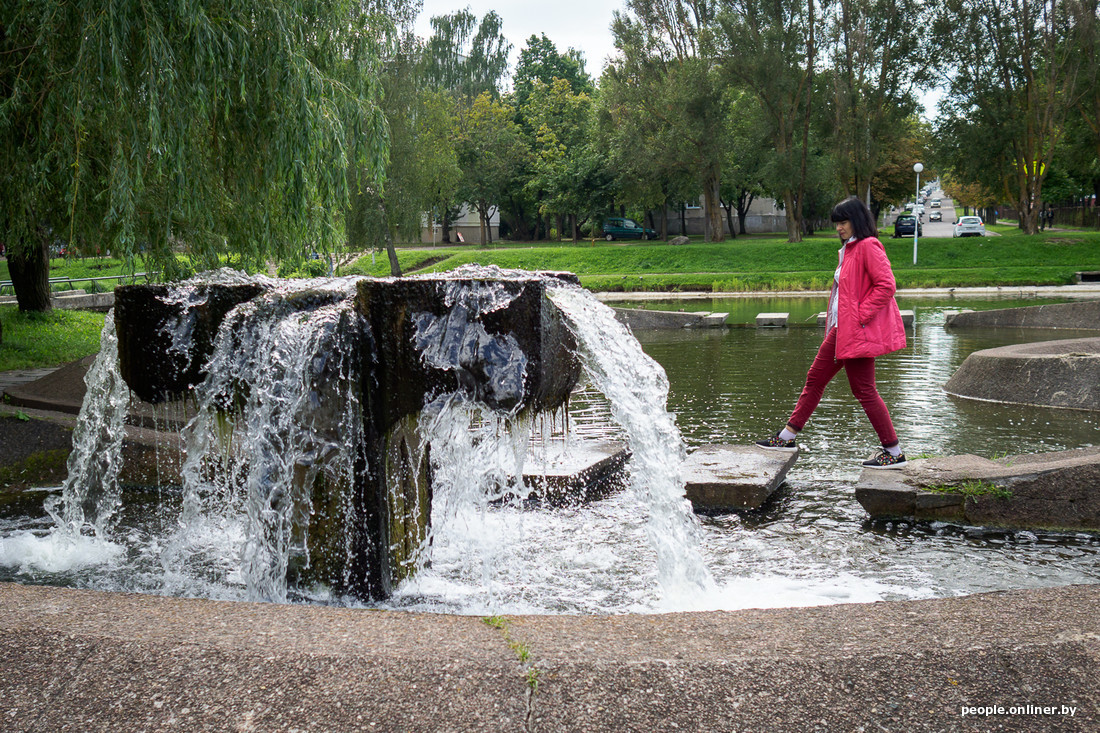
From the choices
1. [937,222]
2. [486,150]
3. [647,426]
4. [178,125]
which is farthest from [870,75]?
[937,222]

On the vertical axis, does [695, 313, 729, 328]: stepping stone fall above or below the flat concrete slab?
below

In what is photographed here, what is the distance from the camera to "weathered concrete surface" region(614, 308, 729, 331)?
20.5m

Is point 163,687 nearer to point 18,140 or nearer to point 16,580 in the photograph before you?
point 16,580

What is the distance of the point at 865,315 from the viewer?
6.34m

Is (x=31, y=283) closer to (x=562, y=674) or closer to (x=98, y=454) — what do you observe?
(x=98, y=454)

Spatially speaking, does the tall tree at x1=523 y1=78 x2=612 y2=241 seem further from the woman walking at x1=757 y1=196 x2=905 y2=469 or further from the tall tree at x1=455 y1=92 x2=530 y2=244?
the woman walking at x1=757 y1=196 x2=905 y2=469

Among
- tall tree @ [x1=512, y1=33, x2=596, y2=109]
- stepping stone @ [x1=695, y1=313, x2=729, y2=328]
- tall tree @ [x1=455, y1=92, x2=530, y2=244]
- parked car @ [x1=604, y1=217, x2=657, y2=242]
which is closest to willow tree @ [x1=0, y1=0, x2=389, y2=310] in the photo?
stepping stone @ [x1=695, y1=313, x2=729, y2=328]

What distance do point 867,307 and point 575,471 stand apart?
90.9 inches

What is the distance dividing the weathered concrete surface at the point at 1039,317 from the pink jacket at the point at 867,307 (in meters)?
12.5

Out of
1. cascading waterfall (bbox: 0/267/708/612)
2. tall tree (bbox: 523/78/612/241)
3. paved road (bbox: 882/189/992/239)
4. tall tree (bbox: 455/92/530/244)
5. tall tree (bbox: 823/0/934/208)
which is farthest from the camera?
paved road (bbox: 882/189/992/239)

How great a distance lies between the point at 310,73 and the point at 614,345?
23.5 ft

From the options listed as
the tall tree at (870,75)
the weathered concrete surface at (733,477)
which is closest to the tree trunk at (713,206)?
the tall tree at (870,75)

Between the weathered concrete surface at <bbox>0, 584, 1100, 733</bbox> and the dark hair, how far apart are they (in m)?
4.10

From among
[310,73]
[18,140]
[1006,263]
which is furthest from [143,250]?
[1006,263]
